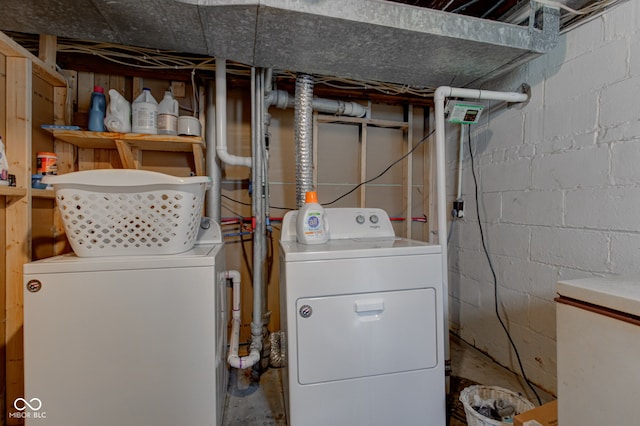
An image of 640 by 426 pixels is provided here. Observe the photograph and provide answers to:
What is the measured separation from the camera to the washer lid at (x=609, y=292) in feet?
2.17

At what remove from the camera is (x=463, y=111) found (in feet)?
5.38

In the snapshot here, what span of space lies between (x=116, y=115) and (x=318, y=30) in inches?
43.9

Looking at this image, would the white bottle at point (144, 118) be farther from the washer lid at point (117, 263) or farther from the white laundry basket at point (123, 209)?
the washer lid at point (117, 263)

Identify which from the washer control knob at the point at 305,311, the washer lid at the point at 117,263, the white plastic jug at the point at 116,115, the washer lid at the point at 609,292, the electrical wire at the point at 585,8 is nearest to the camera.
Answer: the washer lid at the point at 609,292

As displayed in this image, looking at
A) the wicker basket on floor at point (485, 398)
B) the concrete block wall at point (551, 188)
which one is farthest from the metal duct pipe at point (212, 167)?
the concrete block wall at point (551, 188)

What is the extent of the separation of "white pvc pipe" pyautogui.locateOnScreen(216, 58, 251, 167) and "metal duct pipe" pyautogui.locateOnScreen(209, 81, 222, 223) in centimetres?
14

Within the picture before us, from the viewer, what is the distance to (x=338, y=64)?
1.51 meters

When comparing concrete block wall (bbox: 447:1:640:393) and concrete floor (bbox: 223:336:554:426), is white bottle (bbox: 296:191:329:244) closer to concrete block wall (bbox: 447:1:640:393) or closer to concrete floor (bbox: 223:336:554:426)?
concrete floor (bbox: 223:336:554:426)

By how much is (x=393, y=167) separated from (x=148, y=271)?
6.13 ft

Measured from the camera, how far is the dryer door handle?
114 centimetres

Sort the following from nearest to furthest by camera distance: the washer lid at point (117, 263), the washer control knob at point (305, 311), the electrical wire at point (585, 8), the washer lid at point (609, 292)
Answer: the washer lid at point (609, 292) < the washer lid at point (117, 263) < the washer control knob at point (305, 311) < the electrical wire at point (585, 8)

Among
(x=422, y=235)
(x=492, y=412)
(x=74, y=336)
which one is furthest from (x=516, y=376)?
(x=74, y=336)

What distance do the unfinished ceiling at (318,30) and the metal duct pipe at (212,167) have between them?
19.3 inches

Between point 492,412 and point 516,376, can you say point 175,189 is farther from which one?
point 516,376
